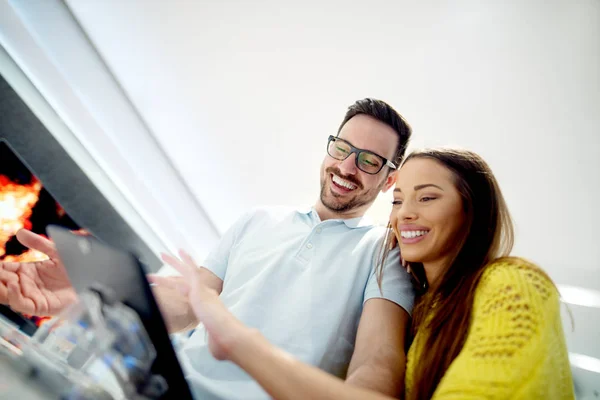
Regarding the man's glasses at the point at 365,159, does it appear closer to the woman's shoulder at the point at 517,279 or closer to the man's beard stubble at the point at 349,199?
the man's beard stubble at the point at 349,199

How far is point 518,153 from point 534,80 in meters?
0.35

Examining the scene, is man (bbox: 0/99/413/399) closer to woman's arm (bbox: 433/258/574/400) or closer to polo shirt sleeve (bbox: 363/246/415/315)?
polo shirt sleeve (bbox: 363/246/415/315)

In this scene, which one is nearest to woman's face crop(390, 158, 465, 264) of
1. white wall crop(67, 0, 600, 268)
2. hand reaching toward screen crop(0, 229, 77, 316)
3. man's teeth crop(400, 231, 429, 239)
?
man's teeth crop(400, 231, 429, 239)

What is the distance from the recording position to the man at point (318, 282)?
821 mm

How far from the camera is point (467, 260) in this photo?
78cm

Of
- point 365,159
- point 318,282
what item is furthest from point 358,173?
point 318,282

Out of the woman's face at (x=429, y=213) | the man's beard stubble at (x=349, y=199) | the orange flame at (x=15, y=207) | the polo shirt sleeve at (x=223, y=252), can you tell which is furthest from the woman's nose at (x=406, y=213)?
the orange flame at (x=15, y=207)

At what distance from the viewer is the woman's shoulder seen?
55 cm

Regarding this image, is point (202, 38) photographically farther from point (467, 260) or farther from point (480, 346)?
point (480, 346)

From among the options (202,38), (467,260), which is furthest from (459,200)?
(202,38)

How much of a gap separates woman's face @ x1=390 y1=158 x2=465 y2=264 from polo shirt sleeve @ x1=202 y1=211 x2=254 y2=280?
78 centimetres

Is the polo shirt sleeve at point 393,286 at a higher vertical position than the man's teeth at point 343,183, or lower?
lower

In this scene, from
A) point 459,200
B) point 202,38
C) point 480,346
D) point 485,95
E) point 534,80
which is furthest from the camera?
point 202,38

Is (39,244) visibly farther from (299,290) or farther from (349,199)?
(349,199)
